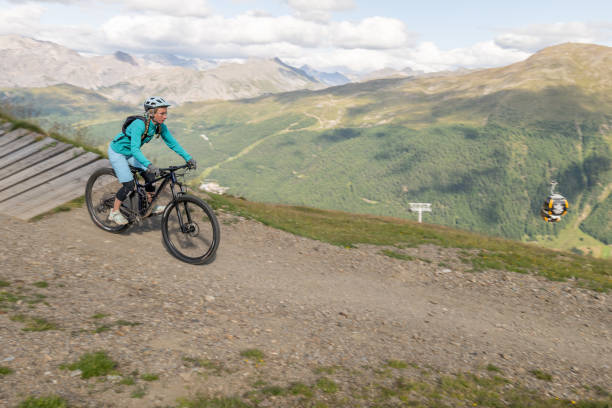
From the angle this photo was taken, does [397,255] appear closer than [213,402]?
No

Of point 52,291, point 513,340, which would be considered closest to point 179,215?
point 52,291

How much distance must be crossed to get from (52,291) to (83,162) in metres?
7.93

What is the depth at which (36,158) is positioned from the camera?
12.9 meters

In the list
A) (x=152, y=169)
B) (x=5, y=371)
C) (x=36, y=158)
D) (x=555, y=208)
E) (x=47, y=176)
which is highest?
(x=36, y=158)

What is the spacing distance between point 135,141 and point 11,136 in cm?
965

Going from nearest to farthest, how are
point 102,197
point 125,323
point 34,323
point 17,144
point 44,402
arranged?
point 44,402, point 34,323, point 125,323, point 102,197, point 17,144

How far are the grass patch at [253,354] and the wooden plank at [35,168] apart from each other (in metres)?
9.52

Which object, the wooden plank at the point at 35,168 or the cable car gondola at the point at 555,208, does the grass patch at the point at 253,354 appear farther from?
the cable car gondola at the point at 555,208

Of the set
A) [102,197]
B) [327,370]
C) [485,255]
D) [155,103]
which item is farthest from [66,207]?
[485,255]

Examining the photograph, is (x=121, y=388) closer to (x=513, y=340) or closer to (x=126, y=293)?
(x=126, y=293)

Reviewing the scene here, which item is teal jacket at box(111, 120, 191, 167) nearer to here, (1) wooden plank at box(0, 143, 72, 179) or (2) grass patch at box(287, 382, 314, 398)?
(1) wooden plank at box(0, 143, 72, 179)

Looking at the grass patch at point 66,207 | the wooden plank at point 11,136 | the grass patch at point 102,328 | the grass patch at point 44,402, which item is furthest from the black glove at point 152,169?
the wooden plank at point 11,136

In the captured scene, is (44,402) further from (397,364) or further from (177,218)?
(177,218)

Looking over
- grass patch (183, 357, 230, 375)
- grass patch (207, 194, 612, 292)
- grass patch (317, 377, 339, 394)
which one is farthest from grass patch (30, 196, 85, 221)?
grass patch (317, 377, 339, 394)
